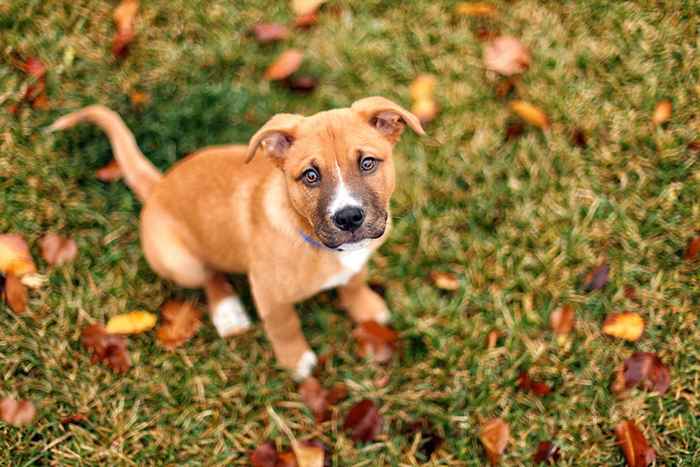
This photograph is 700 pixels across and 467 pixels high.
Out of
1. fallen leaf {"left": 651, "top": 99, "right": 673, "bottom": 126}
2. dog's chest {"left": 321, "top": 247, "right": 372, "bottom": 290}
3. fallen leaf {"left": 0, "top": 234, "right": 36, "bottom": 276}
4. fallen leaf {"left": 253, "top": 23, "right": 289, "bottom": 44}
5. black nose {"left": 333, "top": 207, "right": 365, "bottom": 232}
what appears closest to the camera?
black nose {"left": 333, "top": 207, "right": 365, "bottom": 232}

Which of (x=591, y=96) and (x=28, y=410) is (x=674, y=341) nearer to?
(x=591, y=96)

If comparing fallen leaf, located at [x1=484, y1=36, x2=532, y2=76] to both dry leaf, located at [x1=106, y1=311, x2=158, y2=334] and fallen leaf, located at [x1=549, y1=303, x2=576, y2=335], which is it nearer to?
fallen leaf, located at [x1=549, y1=303, x2=576, y2=335]

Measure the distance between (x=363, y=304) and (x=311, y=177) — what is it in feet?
4.36

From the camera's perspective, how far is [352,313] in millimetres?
4340

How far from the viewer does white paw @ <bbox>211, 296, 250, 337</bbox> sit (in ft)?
14.1

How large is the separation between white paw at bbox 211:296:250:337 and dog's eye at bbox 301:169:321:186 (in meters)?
1.45

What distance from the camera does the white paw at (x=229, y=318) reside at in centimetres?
430

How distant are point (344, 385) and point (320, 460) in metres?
0.49

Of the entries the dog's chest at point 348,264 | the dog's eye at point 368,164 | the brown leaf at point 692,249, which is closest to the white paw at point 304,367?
the dog's chest at point 348,264

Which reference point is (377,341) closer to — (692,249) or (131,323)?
(131,323)

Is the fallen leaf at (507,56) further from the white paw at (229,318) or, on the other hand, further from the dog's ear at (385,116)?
the white paw at (229,318)

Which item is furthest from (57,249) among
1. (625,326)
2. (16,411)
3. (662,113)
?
(662,113)

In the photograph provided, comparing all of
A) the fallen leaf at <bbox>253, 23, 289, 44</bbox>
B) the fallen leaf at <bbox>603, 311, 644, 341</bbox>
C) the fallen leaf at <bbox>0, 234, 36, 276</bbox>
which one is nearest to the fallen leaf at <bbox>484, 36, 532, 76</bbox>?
the fallen leaf at <bbox>253, 23, 289, 44</bbox>

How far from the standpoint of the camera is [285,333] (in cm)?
402
